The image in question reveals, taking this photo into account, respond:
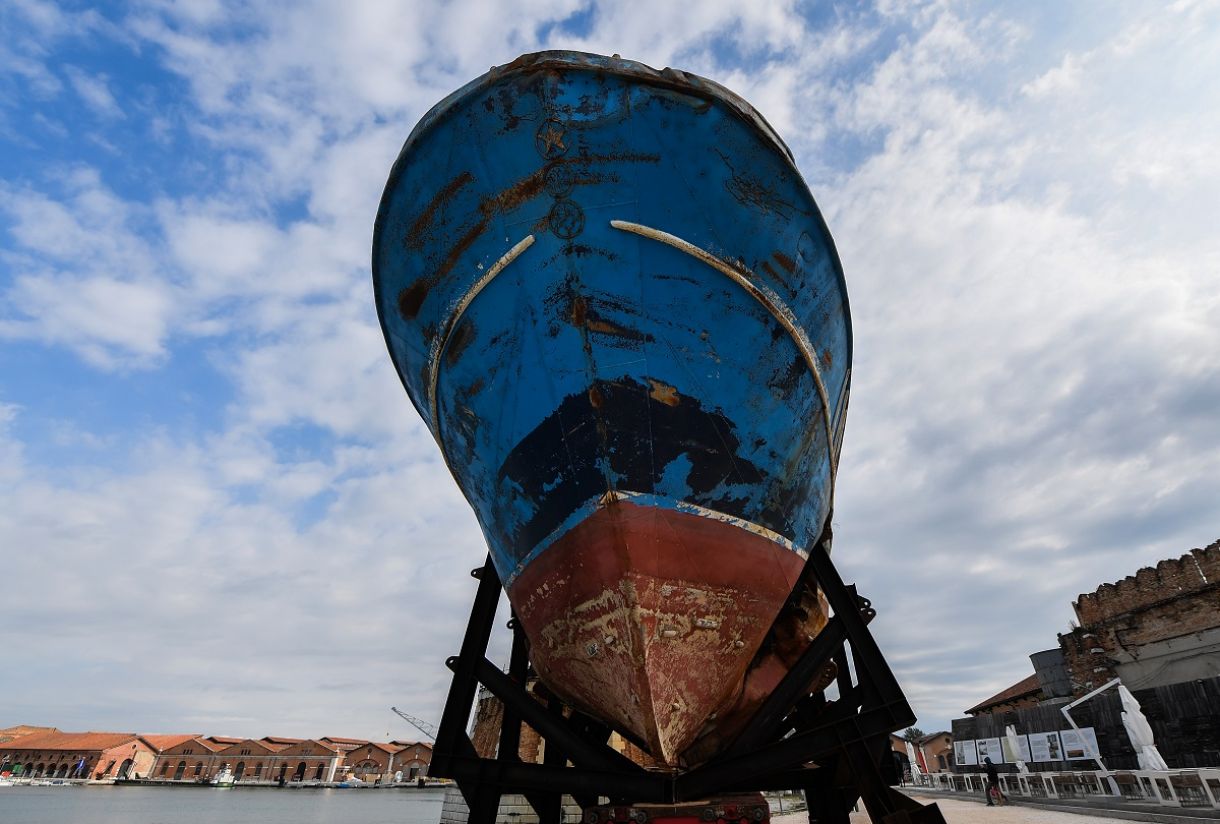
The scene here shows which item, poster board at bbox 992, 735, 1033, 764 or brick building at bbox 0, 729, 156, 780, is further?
brick building at bbox 0, 729, 156, 780

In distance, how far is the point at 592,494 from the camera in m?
3.40

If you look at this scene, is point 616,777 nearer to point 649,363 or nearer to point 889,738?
point 889,738

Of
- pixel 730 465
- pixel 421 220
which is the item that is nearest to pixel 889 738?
pixel 730 465

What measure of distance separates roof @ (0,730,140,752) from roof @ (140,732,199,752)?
2301 millimetres

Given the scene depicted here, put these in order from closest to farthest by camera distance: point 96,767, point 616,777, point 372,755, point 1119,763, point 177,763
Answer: point 616,777 < point 1119,763 < point 96,767 < point 177,763 < point 372,755

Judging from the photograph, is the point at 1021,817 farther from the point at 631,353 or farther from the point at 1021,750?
the point at 631,353

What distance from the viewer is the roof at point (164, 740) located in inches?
2813

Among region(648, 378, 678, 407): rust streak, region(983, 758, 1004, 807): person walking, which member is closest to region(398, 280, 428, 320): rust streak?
region(648, 378, 678, 407): rust streak

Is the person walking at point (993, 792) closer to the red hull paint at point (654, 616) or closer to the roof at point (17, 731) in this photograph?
the red hull paint at point (654, 616)

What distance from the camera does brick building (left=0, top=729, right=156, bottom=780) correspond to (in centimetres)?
6588

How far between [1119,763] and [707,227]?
58.2 feet

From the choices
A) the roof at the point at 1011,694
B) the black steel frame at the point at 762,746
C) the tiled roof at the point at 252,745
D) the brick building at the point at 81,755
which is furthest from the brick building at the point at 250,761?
the black steel frame at the point at 762,746

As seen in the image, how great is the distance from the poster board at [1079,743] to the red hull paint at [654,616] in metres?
16.1

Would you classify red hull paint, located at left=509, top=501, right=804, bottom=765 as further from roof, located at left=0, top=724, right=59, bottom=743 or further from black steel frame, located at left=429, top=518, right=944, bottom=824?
roof, located at left=0, top=724, right=59, bottom=743
